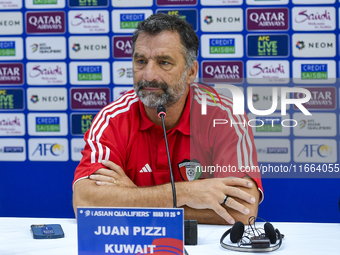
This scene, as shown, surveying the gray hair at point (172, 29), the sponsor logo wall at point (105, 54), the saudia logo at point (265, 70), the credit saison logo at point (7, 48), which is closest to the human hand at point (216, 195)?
the gray hair at point (172, 29)

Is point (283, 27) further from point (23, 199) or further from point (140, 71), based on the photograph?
point (23, 199)

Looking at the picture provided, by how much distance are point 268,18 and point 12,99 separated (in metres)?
1.70

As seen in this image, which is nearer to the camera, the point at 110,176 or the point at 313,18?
the point at 110,176

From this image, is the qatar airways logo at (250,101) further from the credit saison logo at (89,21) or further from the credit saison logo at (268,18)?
the credit saison logo at (89,21)

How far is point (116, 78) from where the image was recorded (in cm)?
229

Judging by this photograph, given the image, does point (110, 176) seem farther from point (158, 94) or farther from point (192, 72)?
point (192, 72)

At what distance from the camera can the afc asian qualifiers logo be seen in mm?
1474

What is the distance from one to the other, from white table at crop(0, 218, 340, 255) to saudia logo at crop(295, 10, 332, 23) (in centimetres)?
146

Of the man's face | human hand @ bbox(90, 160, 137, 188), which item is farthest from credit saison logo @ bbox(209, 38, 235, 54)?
human hand @ bbox(90, 160, 137, 188)

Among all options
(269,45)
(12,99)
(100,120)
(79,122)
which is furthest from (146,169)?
(12,99)

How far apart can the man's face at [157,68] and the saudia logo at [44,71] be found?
3.41 ft

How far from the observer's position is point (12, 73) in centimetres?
234

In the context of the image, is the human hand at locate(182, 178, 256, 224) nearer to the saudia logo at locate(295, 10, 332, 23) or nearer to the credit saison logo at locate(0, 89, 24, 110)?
the saudia logo at locate(295, 10, 332, 23)

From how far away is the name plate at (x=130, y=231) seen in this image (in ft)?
2.42
